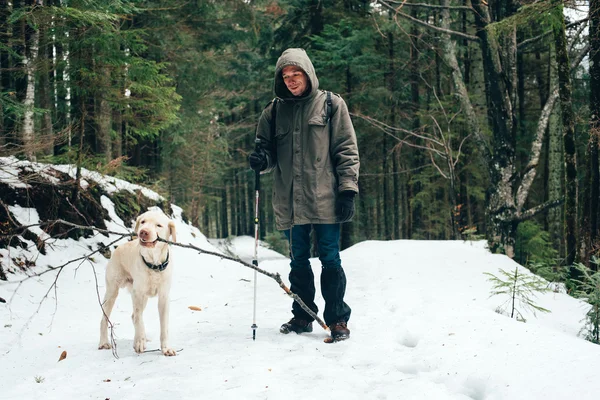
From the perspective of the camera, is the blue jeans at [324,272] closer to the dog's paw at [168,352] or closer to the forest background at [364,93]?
the dog's paw at [168,352]

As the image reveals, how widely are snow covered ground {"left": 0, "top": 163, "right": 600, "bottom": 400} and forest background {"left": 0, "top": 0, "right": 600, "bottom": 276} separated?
2.09 meters

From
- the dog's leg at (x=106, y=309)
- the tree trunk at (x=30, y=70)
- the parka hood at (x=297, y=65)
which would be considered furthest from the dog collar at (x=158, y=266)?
the tree trunk at (x=30, y=70)

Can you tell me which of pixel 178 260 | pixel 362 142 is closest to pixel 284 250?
pixel 362 142

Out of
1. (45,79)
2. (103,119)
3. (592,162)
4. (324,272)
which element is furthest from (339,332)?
(103,119)

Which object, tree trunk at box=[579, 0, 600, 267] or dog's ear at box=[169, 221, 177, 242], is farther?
tree trunk at box=[579, 0, 600, 267]

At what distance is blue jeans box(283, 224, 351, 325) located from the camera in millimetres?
4152

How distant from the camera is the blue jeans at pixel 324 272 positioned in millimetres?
4152

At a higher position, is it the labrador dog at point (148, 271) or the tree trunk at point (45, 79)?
the tree trunk at point (45, 79)

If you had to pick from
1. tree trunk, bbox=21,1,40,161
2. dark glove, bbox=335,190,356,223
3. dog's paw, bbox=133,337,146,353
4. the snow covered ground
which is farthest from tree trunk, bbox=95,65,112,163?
dark glove, bbox=335,190,356,223

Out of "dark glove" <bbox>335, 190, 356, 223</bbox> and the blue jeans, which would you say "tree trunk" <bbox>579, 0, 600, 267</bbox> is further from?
the blue jeans

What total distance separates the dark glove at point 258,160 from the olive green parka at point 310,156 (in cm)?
17

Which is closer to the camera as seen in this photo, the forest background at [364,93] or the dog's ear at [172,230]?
the dog's ear at [172,230]

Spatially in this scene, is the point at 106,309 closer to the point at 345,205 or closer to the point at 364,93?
the point at 345,205

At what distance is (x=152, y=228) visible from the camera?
3457 millimetres
